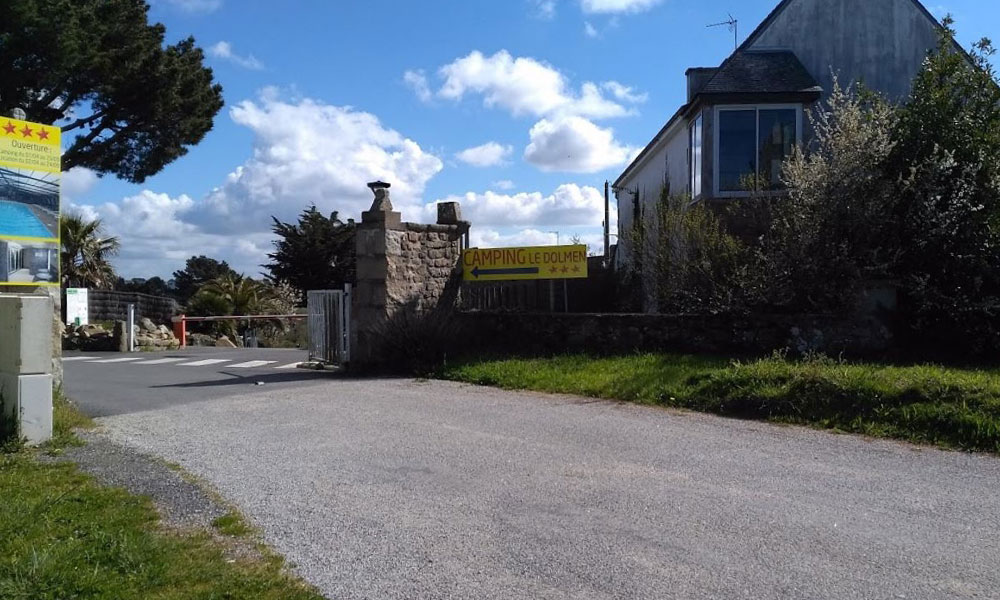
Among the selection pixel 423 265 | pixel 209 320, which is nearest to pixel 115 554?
pixel 423 265

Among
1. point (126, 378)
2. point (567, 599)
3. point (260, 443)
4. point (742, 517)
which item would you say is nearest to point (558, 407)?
point (260, 443)

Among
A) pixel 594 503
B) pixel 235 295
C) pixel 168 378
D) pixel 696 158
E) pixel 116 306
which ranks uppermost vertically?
pixel 696 158

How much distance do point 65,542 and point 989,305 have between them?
11.4 m

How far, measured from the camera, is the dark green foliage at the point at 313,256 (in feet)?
144

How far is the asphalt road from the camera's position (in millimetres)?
11852

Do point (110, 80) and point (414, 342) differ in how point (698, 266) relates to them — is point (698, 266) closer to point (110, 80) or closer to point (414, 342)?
point (414, 342)

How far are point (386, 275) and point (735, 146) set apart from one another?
848cm

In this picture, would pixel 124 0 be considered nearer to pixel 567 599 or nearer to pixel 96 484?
pixel 96 484

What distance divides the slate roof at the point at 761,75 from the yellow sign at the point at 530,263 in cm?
578

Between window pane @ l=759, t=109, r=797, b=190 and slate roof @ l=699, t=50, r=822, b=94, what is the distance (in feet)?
1.72

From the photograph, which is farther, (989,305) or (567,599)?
(989,305)

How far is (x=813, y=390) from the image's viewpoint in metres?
9.55

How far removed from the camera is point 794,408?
9430mm

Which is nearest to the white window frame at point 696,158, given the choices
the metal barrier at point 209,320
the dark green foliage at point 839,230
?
the dark green foliage at point 839,230
